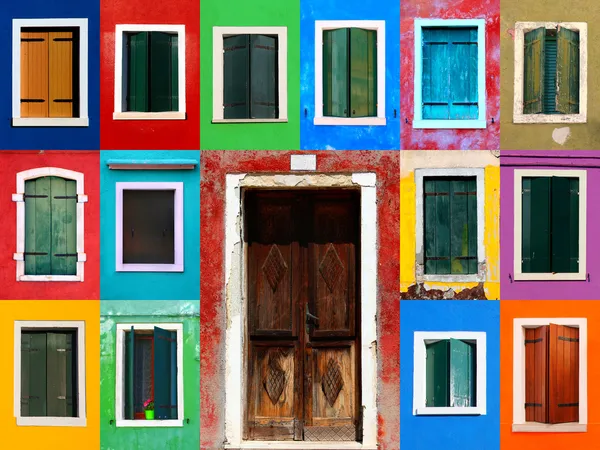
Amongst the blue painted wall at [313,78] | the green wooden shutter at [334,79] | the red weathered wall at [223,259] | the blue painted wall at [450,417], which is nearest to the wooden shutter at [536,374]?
the blue painted wall at [450,417]

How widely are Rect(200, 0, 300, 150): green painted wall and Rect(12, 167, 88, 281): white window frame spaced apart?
1703 mm

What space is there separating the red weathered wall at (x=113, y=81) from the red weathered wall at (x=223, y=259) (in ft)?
1.68

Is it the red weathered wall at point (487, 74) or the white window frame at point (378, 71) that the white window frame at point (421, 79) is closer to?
the red weathered wall at point (487, 74)

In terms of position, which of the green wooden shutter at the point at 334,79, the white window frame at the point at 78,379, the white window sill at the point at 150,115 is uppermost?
the green wooden shutter at the point at 334,79

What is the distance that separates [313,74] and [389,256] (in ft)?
8.37

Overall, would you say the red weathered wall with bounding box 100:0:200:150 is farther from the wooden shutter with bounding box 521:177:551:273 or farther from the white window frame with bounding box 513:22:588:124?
the wooden shutter with bounding box 521:177:551:273

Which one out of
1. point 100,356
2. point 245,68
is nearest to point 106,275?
point 100,356

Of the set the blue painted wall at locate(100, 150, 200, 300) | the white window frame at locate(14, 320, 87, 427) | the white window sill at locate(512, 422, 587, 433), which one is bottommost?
the white window sill at locate(512, 422, 587, 433)

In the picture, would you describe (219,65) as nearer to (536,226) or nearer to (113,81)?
(113,81)

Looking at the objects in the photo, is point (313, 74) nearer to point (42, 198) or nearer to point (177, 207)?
point (177, 207)

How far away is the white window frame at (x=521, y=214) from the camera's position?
1057cm

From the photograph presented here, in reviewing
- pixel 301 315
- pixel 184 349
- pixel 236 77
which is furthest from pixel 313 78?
pixel 184 349

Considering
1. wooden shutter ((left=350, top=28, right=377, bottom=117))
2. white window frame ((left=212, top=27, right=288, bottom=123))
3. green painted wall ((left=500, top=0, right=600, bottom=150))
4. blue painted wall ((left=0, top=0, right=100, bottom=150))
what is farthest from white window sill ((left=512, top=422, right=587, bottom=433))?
blue painted wall ((left=0, top=0, right=100, bottom=150))

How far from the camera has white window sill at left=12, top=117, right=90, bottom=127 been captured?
1066 centimetres
